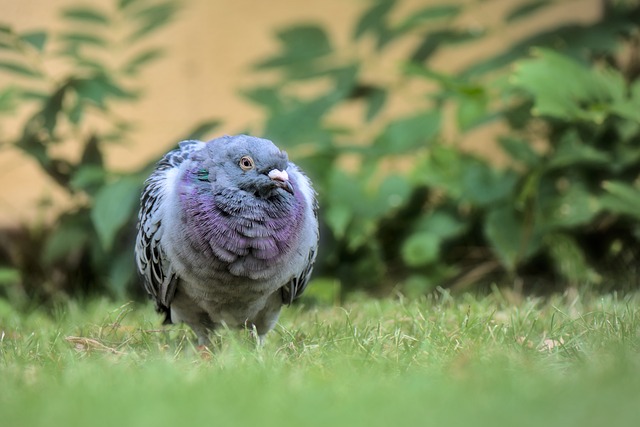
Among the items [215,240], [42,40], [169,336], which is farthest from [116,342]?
[42,40]

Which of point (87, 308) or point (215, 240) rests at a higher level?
point (215, 240)

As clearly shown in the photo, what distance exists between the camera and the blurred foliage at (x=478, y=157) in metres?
5.70

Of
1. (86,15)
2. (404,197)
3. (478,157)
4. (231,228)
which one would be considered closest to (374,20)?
(478,157)

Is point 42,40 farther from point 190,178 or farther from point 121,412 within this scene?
point 121,412

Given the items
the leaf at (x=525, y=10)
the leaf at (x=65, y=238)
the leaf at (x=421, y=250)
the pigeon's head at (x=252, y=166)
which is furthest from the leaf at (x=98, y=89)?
the leaf at (x=525, y=10)

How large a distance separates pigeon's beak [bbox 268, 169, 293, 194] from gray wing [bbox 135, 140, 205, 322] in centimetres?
49

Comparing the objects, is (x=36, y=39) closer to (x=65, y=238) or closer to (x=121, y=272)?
(x=65, y=238)

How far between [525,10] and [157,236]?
3680 mm

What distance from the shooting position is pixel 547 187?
593 centimetres

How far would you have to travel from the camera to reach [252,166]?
3.73m

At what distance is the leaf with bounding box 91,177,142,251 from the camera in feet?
18.4

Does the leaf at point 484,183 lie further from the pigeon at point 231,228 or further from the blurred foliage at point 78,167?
the pigeon at point 231,228

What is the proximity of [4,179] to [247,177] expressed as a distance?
171 inches

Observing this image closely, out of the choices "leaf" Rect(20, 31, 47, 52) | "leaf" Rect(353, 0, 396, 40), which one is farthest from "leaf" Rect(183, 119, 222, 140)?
"leaf" Rect(353, 0, 396, 40)
